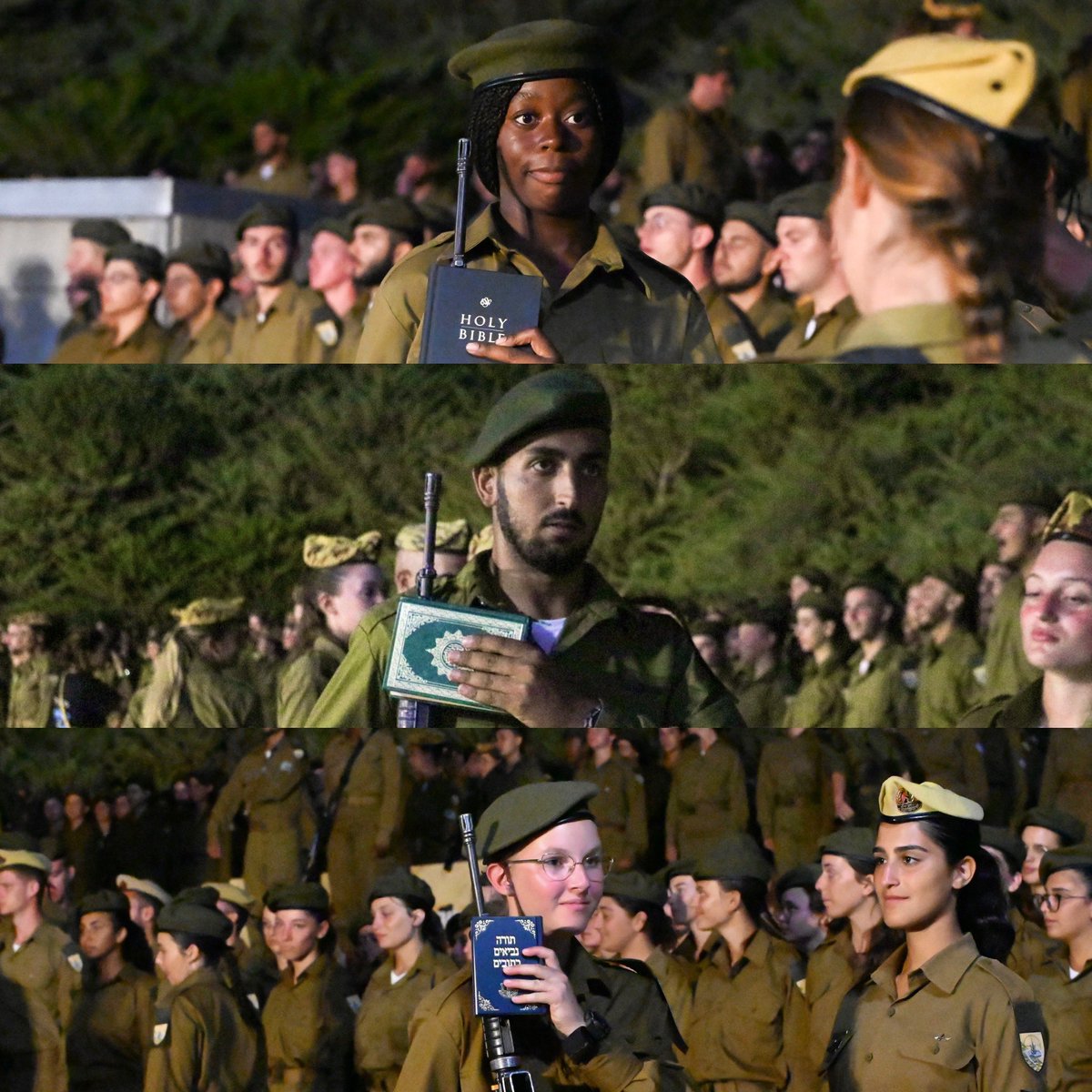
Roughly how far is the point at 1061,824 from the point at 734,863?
36.8 inches

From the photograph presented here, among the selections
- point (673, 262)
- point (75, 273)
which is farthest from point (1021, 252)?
point (75, 273)

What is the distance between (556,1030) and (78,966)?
3.25 meters

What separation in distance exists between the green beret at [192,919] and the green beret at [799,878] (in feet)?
5.62

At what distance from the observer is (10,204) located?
11.2m

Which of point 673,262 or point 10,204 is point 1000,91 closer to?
point 673,262

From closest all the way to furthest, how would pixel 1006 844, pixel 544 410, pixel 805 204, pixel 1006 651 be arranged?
pixel 544 410 < pixel 1006 651 < pixel 1006 844 < pixel 805 204

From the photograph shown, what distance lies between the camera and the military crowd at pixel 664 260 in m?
6.36

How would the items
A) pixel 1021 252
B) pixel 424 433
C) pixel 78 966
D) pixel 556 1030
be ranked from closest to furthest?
pixel 556 1030 → pixel 1021 252 → pixel 424 433 → pixel 78 966

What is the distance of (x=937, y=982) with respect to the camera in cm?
616

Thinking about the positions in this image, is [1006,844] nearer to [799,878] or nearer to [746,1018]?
[799,878]

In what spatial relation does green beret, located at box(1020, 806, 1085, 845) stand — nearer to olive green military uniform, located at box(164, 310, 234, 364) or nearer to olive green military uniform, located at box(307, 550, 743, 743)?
olive green military uniform, located at box(307, 550, 743, 743)

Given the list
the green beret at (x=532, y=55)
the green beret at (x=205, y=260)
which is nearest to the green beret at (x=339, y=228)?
the green beret at (x=205, y=260)

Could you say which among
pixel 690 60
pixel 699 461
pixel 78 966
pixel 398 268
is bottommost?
pixel 78 966

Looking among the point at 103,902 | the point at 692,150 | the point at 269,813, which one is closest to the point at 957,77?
the point at 269,813
